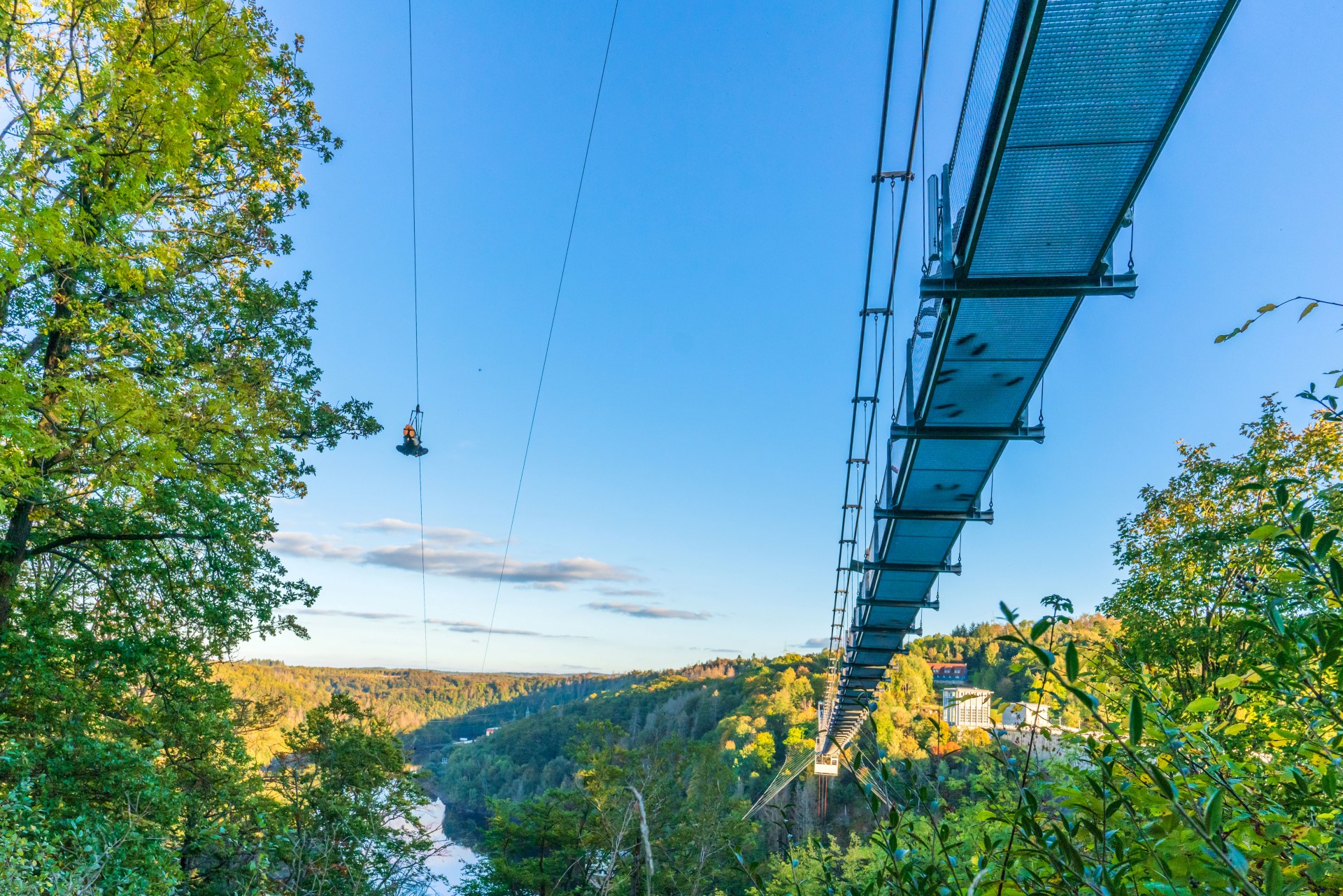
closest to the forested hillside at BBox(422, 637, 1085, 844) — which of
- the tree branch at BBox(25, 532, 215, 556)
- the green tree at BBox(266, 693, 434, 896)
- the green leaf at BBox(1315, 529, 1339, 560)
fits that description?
the green tree at BBox(266, 693, 434, 896)

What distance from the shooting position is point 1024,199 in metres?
3.76

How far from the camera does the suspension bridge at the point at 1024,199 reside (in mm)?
3008

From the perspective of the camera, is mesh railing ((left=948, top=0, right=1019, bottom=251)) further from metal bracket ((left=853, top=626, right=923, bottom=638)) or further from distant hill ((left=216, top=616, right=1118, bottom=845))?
distant hill ((left=216, top=616, right=1118, bottom=845))

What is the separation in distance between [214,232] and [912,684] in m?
63.0

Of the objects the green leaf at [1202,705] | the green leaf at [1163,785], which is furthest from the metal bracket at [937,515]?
the green leaf at [1163,785]

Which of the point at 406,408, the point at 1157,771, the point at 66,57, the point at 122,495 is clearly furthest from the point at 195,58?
the point at 1157,771

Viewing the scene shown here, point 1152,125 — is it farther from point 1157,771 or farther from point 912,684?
point 912,684

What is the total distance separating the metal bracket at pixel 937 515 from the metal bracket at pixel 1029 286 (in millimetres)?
3585

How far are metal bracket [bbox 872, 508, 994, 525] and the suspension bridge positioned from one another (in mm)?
462

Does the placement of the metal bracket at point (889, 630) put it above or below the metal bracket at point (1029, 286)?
below

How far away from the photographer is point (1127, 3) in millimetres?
2885

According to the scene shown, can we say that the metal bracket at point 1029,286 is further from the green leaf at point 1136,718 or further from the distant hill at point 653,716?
the distant hill at point 653,716

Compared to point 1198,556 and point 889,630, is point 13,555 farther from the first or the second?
point 1198,556

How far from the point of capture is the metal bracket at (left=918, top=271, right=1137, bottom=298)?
4.14m
